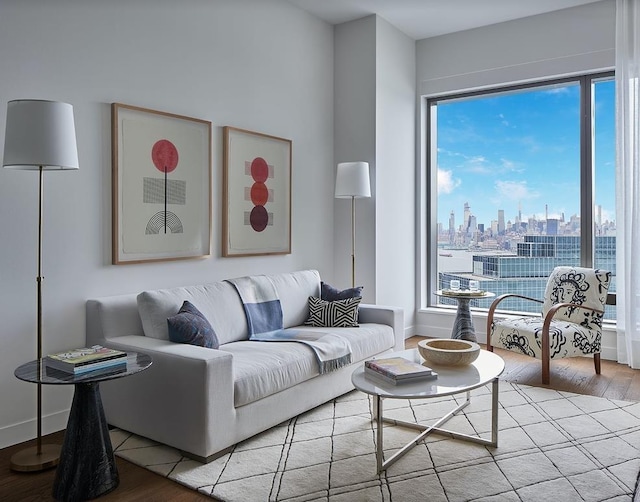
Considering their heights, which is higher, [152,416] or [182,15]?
[182,15]

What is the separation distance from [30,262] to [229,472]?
1531mm

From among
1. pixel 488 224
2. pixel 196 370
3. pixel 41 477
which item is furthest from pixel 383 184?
pixel 41 477

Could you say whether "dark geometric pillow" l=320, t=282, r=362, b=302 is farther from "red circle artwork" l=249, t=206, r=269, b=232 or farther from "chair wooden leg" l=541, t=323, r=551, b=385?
"chair wooden leg" l=541, t=323, r=551, b=385

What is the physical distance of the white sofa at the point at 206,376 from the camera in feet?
8.66

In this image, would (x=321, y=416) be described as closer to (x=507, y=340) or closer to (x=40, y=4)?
(x=507, y=340)

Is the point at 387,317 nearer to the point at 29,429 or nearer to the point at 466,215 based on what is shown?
the point at 466,215

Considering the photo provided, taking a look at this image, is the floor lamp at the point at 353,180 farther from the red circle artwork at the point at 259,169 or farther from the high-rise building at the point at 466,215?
the high-rise building at the point at 466,215

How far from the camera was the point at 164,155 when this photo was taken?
12.0ft

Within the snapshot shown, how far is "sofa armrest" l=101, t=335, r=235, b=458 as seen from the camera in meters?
2.60

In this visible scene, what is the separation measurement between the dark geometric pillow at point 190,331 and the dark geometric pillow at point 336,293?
55.4 inches

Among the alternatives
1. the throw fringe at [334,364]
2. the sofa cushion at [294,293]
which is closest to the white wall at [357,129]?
the sofa cushion at [294,293]

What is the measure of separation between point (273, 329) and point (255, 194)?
1136mm

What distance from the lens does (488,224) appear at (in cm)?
559

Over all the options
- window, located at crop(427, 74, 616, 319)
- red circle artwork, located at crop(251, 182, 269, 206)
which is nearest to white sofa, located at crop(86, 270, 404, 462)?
red circle artwork, located at crop(251, 182, 269, 206)
